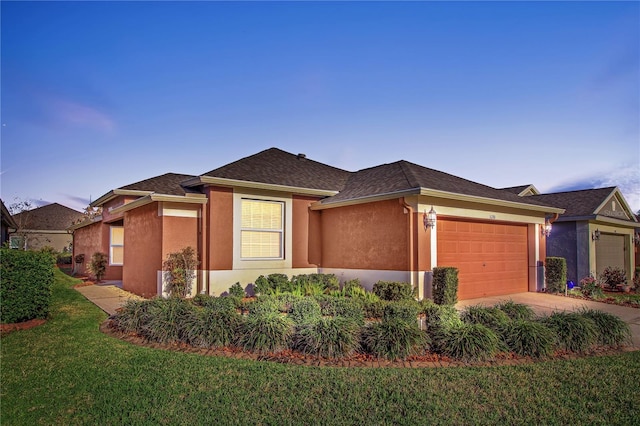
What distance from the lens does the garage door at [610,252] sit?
708 inches

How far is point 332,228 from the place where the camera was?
43.3ft

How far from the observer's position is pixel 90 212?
3300cm

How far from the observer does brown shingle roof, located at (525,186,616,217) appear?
17.2 meters

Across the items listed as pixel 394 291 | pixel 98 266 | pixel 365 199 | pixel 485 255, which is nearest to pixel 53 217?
pixel 98 266

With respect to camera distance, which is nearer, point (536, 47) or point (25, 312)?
point (25, 312)

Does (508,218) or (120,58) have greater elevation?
(120,58)

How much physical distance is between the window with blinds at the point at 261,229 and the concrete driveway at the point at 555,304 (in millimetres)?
5814

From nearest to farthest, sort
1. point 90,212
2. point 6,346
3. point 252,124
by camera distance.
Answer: point 6,346
point 252,124
point 90,212

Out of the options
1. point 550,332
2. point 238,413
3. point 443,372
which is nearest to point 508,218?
→ point 550,332

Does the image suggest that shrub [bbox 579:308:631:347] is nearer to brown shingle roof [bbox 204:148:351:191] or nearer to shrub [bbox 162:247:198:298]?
brown shingle roof [bbox 204:148:351:191]

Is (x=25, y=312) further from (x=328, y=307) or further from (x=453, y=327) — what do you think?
(x=453, y=327)

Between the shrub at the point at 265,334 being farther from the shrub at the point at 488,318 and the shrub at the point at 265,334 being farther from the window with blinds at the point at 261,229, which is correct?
the window with blinds at the point at 261,229

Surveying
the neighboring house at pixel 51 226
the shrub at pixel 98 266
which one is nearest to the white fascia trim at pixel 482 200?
the shrub at pixel 98 266

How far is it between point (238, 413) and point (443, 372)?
2803mm
